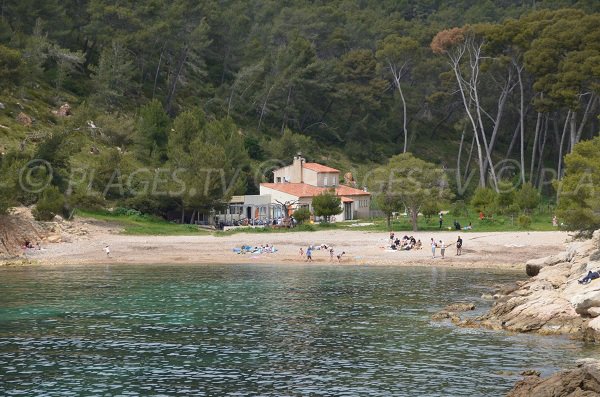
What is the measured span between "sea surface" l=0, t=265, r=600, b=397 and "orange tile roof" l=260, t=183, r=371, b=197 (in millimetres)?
32216

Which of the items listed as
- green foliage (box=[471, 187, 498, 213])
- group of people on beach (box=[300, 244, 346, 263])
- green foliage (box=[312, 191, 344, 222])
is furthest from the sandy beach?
green foliage (box=[471, 187, 498, 213])

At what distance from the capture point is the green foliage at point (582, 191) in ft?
178

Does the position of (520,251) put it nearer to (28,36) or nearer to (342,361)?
(342,361)

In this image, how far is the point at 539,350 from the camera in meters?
33.7

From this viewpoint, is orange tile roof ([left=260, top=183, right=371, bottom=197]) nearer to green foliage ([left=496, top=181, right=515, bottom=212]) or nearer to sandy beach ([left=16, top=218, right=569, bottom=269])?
sandy beach ([left=16, top=218, right=569, bottom=269])

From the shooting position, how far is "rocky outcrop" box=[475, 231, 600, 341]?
36.6 meters

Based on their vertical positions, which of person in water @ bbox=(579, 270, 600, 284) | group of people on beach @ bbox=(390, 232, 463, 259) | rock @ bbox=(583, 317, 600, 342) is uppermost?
group of people on beach @ bbox=(390, 232, 463, 259)

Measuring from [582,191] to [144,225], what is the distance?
3528 centimetres

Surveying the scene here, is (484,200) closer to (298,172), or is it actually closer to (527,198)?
(527,198)

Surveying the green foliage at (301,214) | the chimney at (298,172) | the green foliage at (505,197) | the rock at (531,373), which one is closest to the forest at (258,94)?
the chimney at (298,172)

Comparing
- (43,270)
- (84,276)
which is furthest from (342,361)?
(43,270)

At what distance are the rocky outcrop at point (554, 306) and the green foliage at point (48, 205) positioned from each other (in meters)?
36.3

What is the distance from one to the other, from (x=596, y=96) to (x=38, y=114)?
55026mm

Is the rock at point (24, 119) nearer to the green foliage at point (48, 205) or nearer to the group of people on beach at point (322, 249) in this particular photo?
the green foliage at point (48, 205)
